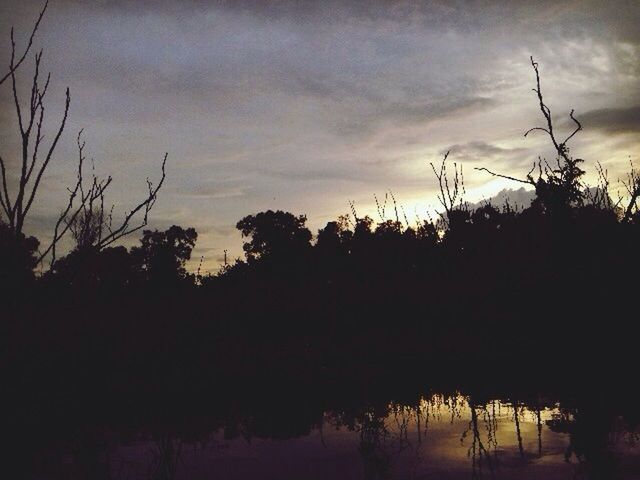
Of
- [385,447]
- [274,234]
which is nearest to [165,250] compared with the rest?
[274,234]

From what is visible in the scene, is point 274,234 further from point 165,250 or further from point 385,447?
point 385,447

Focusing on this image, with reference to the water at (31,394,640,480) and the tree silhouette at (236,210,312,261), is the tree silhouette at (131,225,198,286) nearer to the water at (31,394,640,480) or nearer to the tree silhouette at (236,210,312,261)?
the tree silhouette at (236,210,312,261)

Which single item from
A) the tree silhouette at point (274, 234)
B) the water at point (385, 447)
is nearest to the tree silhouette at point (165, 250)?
the tree silhouette at point (274, 234)

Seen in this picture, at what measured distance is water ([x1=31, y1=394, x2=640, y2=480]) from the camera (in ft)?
13.2

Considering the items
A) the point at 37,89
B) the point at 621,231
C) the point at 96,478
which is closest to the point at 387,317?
the point at 621,231

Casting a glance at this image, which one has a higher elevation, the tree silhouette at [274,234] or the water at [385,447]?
the tree silhouette at [274,234]

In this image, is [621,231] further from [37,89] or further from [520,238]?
[37,89]

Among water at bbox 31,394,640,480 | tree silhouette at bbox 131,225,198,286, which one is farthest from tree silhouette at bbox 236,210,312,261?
water at bbox 31,394,640,480

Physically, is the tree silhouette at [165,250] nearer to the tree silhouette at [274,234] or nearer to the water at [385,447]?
the tree silhouette at [274,234]

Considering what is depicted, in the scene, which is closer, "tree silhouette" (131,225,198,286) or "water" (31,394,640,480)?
"water" (31,394,640,480)

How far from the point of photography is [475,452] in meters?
4.45

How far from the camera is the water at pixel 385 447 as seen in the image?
4.03 m

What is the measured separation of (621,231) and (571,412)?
307 inches

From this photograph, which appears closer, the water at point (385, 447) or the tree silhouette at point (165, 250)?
the water at point (385, 447)
